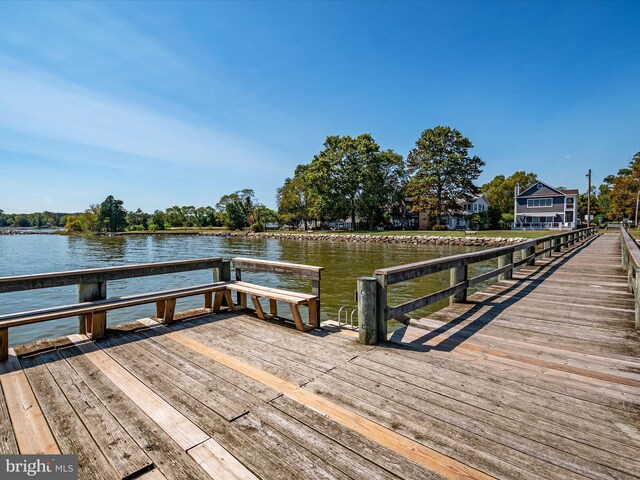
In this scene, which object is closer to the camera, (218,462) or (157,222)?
(218,462)

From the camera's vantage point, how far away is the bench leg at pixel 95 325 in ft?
13.4

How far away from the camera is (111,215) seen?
9000cm

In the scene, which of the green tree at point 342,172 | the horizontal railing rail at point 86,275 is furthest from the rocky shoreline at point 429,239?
the horizontal railing rail at point 86,275

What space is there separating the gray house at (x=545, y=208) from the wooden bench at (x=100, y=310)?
52.4 m

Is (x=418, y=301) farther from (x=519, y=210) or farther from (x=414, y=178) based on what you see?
(x=519, y=210)

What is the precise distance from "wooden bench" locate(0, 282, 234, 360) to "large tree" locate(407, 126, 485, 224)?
45.3 metres

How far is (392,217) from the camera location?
63406 millimetres

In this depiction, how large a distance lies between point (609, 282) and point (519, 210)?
159 feet

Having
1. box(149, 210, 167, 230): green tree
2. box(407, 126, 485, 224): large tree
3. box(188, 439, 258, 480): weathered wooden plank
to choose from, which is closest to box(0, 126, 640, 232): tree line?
box(407, 126, 485, 224): large tree

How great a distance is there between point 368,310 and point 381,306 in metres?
0.17

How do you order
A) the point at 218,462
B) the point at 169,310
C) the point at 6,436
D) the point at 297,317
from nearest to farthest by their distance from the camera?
the point at 218,462 → the point at 6,436 → the point at 297,317 → the point at 169,310

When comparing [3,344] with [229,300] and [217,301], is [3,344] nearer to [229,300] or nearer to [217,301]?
[217,301]

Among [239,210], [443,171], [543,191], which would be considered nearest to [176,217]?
[239,210]

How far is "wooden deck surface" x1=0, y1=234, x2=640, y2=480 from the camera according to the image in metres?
2.01
